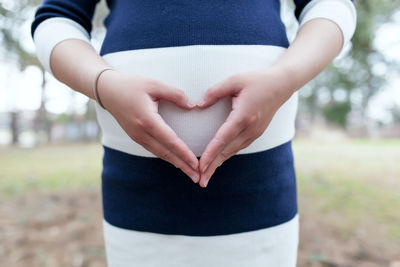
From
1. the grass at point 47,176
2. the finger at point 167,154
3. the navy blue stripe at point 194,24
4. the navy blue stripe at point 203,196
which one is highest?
the navy blue stripe at point 194,24

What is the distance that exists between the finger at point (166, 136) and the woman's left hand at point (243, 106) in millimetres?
32

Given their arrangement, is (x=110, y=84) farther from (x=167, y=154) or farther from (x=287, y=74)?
(x=287, y=74)

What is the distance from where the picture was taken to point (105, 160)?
78 centimetres

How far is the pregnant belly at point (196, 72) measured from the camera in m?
0.63

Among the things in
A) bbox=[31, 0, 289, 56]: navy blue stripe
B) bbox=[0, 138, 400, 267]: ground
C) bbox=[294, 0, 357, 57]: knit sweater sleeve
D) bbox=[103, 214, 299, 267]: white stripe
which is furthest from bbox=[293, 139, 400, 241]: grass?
bbox=[31, 0, 289, 56]: navy blue stripe

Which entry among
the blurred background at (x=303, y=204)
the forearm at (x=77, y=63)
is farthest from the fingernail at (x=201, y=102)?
the blurred background at (x=303, y=204)

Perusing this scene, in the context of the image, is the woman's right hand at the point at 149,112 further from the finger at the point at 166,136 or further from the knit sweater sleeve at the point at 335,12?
the knit sweater sleeve at the point at 335,12

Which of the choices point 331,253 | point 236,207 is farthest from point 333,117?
point 236,207

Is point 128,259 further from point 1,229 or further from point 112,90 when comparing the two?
point 1,229

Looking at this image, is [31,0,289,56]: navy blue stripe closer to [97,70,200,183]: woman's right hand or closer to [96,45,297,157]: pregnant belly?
[96,45,297,157]: pregnant belly

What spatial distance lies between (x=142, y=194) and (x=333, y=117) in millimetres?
18594

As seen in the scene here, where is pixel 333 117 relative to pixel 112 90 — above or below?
below

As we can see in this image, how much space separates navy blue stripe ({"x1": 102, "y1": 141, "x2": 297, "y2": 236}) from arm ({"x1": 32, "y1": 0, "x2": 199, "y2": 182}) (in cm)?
10

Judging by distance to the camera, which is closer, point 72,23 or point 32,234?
point 72,23
